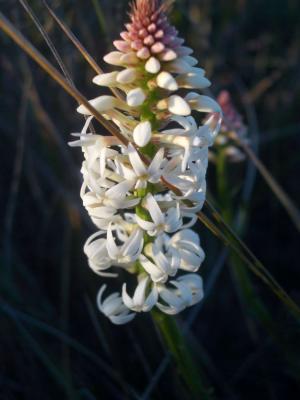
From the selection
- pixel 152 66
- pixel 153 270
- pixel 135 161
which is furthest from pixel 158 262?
pixel 152 66

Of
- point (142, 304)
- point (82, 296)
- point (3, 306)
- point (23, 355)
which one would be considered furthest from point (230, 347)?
point (142, 304)

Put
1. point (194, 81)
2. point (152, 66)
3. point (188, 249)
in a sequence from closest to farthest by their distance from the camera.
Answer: point (152, 66) → point (194, 81) → point (188, 249)

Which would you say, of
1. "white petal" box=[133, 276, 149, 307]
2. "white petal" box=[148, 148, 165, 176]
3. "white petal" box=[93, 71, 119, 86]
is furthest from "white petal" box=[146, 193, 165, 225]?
"white petal" box=[93, 71, 119, 86]

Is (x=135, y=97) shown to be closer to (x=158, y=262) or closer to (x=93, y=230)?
(x=158, y=262)

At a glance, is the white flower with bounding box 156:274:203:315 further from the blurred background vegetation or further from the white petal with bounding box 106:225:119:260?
the blurred background vegetation

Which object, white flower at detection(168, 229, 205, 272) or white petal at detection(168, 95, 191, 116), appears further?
white flower at detection(168, 229, 205, 272)

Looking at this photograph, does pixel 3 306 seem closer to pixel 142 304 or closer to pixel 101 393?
pixel 101 393
